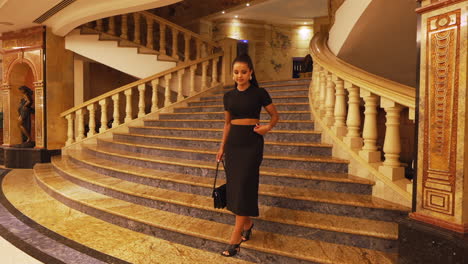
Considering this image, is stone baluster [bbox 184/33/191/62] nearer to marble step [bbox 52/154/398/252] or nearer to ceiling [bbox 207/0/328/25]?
ceiling [bbox 207/0/328/25]

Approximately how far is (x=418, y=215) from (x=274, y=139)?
2.11 m

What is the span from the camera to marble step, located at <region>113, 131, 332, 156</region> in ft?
10.7

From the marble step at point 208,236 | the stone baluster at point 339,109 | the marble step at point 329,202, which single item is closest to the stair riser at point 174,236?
the marble step at point 208,236

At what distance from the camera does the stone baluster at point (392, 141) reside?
2312mm

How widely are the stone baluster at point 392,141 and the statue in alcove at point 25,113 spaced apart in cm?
684

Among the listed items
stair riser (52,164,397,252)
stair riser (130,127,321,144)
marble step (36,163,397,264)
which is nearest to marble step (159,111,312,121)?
stair riser (130,127,321,144)

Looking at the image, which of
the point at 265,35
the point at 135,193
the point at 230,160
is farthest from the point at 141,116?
the point at 265,35

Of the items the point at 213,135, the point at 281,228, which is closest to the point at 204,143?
the point at 213,135

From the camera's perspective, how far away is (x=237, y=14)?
8.98m

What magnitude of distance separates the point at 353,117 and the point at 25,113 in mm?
6667

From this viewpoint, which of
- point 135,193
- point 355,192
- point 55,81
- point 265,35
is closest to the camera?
point 355,192

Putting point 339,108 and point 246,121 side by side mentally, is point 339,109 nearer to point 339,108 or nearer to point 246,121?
point 339,108

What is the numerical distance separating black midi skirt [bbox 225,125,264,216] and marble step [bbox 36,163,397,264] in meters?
0.36

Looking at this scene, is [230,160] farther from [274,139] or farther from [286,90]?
[286,90]
